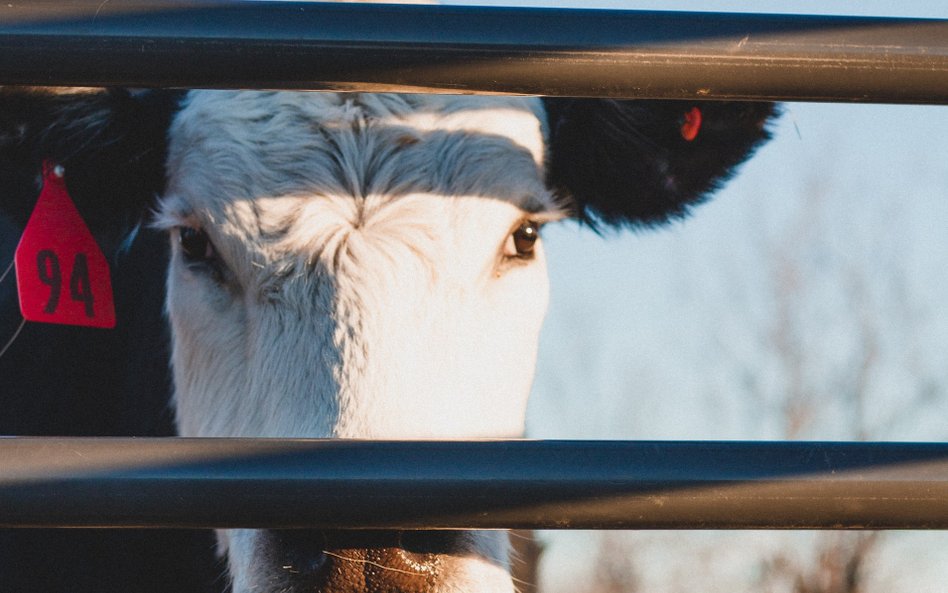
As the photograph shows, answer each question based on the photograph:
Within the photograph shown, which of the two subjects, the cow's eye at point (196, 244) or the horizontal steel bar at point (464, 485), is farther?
the cow's eye at point (196, 244)

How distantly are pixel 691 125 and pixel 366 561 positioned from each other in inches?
56.3

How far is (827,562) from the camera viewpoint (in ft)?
44.4

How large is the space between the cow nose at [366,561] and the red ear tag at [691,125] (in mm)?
Answer: 1287

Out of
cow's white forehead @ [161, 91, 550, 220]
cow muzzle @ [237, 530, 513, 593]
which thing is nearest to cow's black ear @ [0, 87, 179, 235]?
cow's white forehead @ [161, 91, 550, 220]

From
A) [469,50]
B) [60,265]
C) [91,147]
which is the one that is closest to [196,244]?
[60,265]

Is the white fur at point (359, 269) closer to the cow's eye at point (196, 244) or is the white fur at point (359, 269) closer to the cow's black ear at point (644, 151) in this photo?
the cow's eye at point (196, 244)

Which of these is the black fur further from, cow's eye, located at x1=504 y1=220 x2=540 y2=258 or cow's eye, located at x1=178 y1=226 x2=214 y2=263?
cow's eye, located at x1=504 y1=220 x2=540 y2=258

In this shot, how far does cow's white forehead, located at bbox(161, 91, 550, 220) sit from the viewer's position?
2.30 metres

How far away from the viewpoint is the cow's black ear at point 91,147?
8.14 feet

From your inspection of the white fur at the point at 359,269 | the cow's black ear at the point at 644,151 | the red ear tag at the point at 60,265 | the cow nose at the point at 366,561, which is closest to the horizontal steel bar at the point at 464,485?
the cow nose at the point at 366,561

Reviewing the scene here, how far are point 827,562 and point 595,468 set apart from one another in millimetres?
13595

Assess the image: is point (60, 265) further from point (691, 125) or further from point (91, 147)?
point (691, 125)

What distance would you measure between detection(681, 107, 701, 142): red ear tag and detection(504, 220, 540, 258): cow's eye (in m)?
0.46

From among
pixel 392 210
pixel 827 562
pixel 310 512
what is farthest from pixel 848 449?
pixel 827 562
